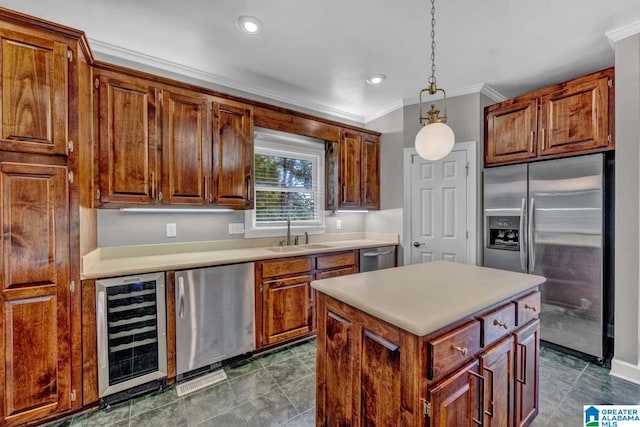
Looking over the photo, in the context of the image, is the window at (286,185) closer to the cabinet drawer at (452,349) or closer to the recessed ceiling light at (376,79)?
the recessed ceiling light at (376,79)

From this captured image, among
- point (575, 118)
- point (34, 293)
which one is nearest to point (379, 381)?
point (34, 293)

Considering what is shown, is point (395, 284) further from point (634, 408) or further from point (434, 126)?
point (634, 408)

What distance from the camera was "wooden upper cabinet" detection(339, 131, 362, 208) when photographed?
3.54m

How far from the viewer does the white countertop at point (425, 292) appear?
106cm

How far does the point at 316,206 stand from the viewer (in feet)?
12.2

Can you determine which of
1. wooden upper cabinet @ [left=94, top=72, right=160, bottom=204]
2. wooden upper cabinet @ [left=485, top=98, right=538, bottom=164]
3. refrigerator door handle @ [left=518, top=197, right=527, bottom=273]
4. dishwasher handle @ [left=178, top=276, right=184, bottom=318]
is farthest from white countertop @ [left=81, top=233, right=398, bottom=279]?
wooden upper cabinet @ [left=485, top=98, right=538, bottom=164]

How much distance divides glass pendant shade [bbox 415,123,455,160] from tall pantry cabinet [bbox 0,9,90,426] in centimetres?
216

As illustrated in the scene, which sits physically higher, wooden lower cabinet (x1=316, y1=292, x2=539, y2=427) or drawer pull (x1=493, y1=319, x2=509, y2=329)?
drawer pull (x1=493, y1=319, x2=509, y2=329)

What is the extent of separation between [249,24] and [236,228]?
1867 mm

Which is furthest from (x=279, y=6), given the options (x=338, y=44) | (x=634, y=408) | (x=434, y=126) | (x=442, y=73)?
(x=634, y=408)

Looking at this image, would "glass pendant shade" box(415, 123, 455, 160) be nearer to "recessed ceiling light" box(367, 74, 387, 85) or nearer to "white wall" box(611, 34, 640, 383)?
"recessed ceiling light" box(367, 74, 387, 85)

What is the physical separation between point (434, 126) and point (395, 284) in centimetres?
94

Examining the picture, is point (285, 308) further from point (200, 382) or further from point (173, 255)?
point (173, 255)

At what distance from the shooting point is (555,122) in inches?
104
